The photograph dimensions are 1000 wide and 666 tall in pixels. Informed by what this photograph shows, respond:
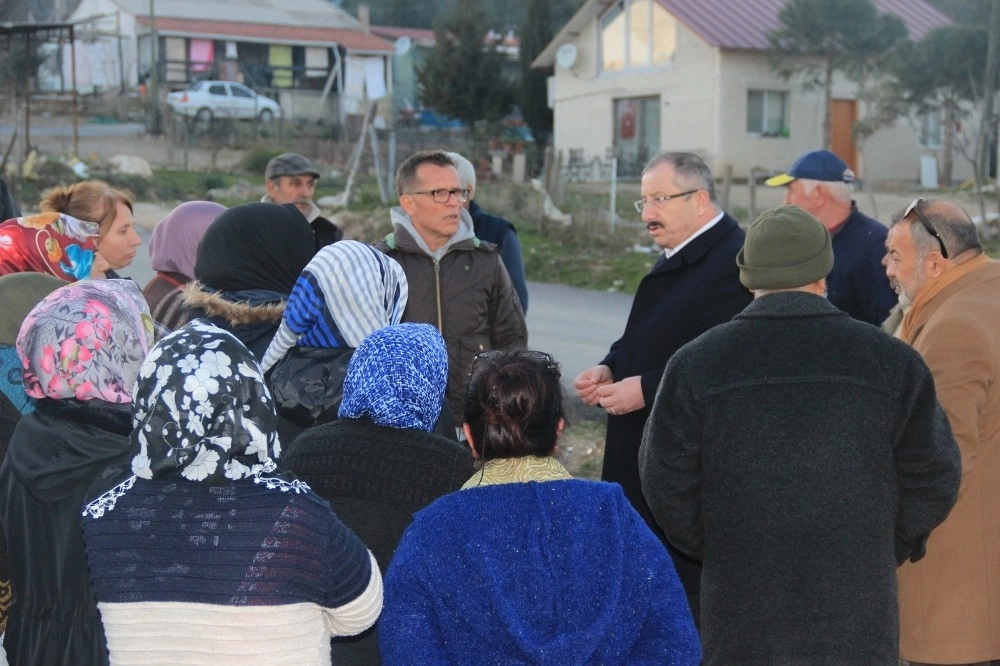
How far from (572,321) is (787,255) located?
9393mm

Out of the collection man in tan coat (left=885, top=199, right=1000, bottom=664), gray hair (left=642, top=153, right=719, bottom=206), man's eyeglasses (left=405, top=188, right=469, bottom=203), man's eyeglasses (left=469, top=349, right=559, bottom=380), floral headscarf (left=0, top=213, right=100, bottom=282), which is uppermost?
A: gray hair (left=642, top=153, right=719, bottom=206)

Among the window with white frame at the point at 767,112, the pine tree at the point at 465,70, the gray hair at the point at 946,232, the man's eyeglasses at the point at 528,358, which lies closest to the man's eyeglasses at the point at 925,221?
the gray hair at the point at 946,232

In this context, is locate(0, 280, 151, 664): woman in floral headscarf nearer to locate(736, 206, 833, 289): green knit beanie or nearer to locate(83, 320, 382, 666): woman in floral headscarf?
locate(83, 320, 382, 666): woman in floral headscarf

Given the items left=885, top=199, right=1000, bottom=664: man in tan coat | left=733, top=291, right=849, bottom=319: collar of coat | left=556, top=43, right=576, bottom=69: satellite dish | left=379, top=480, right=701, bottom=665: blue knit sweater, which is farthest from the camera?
left=556, top=43, right=576, bottom=69: satellite dish

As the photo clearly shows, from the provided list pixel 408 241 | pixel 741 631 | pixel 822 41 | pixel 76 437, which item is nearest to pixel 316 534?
pixel 76 437

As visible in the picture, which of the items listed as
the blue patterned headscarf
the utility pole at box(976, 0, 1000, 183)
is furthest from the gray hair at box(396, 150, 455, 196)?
the utility pole at box(976, 0, 1000, 183)

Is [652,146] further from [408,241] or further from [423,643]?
[423,643]

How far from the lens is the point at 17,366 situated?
11.7 feet

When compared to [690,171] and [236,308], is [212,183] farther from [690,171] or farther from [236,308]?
[690,171]

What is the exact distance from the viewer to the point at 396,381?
297 centimetres

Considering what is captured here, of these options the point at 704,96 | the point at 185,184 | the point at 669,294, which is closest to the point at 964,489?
the point at 669,294

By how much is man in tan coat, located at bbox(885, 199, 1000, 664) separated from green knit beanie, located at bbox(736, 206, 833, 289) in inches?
24.5

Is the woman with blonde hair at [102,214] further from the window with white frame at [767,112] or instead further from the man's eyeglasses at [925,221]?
the window with white frame at [767,112]

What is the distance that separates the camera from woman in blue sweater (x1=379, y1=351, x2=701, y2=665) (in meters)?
2.41
